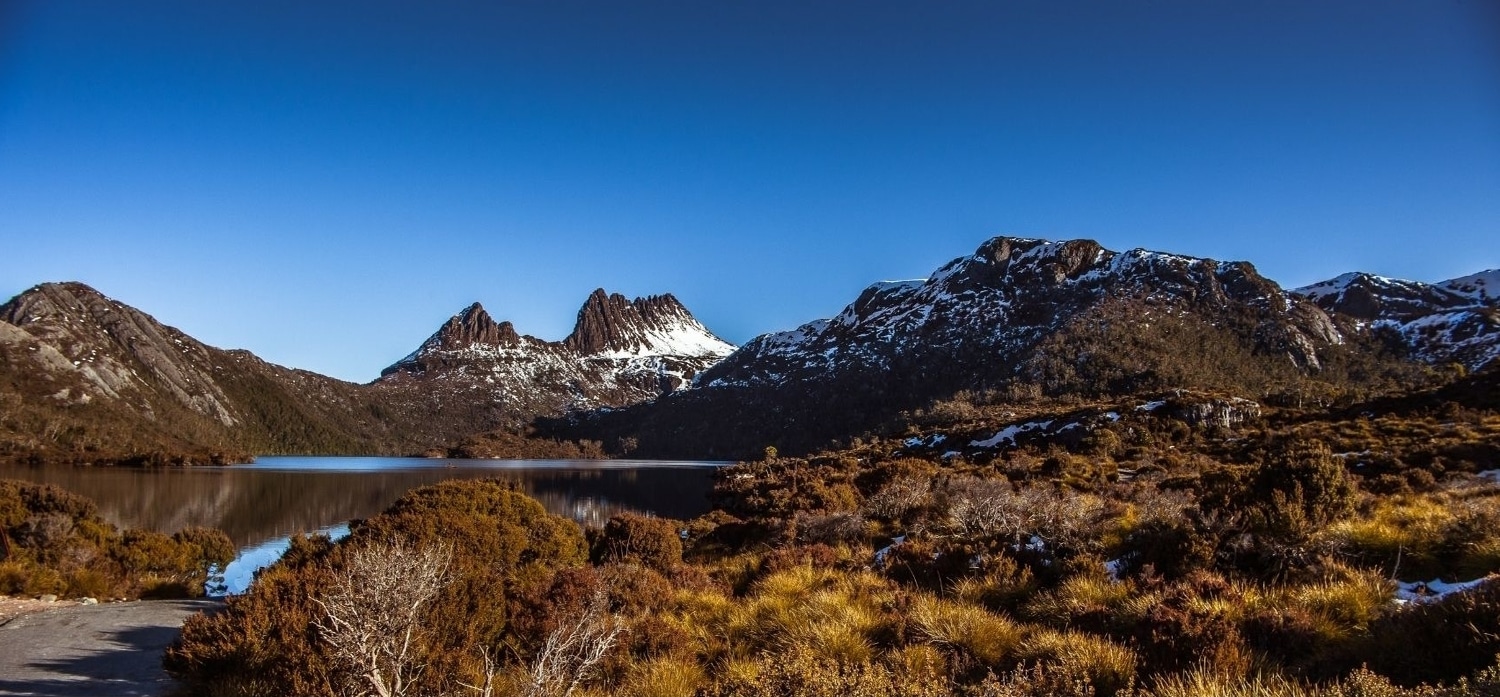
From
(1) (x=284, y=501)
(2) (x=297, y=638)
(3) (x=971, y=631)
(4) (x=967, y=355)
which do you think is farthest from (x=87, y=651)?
(4) (x=967, y=355)

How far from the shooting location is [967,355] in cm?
11231

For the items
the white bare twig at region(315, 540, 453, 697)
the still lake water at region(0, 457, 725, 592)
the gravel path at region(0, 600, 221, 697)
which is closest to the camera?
the white bare twig at region(315, 540, 453, 697)

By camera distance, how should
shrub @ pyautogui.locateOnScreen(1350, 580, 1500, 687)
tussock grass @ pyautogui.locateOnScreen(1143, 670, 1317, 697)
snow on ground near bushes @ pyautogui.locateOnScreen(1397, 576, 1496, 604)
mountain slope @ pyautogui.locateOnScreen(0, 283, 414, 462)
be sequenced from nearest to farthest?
tussock grass @ pyautogui.locateOnScreen(1143, 670, 1317, 697) < shrub @ pyautogui.locateOnScreen(1350, 580, 1500, 687) < snow on ground near bushes @ pyautogui.locateOnScreen(1397, 576, 1496, 604) < mountain slope @ pyautogui.locateOnScreen(0, 283, 414, 462)

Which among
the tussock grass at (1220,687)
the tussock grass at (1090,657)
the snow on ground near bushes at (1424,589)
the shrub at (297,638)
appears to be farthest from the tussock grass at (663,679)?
the snow on ground near bushes at (1424,589)

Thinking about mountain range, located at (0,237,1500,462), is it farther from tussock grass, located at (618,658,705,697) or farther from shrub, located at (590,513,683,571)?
tussock grass, located at (618,658,705,697)

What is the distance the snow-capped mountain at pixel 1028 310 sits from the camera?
93125 millimetres

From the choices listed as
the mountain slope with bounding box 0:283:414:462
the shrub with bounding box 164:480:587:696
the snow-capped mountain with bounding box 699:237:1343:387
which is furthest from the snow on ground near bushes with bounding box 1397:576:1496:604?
the mountain slope with bounding box 0:283:414:462

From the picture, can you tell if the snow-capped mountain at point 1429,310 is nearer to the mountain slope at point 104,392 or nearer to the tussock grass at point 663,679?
the tussock grass at point 663,679

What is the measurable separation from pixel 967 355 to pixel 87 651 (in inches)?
4440

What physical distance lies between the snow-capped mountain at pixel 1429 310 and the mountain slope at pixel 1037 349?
6264 mm

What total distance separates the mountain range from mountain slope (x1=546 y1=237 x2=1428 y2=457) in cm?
44

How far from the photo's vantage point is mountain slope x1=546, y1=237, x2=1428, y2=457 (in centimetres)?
7900

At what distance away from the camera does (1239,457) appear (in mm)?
27406

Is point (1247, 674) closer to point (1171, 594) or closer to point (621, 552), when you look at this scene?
point (1171, 594)
